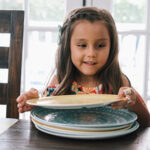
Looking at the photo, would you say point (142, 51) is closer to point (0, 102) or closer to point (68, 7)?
point (68, 7)

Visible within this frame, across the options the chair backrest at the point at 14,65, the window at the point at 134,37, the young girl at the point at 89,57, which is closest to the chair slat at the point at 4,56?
the chair backrest at the point at 14,65

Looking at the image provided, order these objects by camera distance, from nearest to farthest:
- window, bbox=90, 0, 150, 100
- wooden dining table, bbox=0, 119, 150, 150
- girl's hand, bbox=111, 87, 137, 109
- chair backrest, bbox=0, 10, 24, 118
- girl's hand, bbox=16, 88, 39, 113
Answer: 1. wooden dining table, bbox=0, 119, 150, 150
2. girl's hand, bbox=111, 87, 137, 109
3. girl's hand, bbox=16, 88, 39, 113
4. chair backrest, bbox=0, 10, 24, 118
5. window, bbox=90, 0, 150, 100

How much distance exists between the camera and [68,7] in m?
1.72

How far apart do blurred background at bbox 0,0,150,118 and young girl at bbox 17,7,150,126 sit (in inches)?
24.9

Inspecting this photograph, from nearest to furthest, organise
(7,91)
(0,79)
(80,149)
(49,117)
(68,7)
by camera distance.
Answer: (80,149), (49,117), (7,91), (68,7), (0,79)

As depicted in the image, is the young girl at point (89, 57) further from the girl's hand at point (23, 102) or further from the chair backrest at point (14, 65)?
the chair backrest at point (14, 65)

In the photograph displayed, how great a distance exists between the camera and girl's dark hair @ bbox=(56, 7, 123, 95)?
3.39ft

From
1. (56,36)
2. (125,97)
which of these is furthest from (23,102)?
(56,36)

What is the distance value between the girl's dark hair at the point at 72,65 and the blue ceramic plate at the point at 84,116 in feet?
1.35

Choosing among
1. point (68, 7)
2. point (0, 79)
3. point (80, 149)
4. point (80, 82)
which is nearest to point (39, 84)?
point (0, 79)

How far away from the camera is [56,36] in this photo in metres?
1.78

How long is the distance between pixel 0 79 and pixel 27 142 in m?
1.41

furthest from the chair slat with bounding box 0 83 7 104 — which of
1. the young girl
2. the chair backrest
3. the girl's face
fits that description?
the girl's face

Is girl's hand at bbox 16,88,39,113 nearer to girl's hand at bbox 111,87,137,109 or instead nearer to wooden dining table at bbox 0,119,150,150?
wooden dining table at bbox 0,119,150,150
